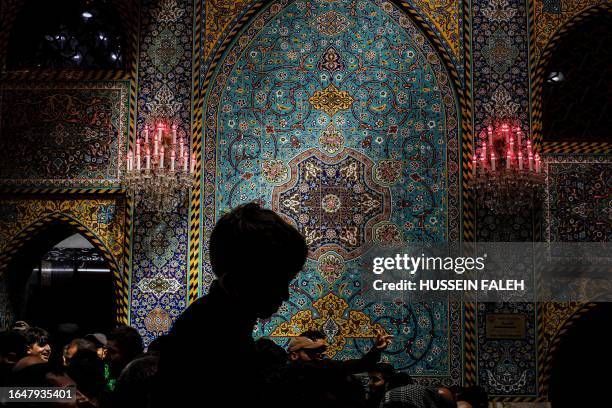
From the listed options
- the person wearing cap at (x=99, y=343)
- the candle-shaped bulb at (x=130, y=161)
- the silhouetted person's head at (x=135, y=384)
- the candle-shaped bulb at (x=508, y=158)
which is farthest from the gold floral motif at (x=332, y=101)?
the silhouetted person's head at (x=135, y=384)

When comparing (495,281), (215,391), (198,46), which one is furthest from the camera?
(198,46)

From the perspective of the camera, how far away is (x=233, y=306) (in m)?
1.65

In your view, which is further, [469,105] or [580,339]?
[580,339]

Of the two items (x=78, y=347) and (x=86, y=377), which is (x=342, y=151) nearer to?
(x=78, y=347)

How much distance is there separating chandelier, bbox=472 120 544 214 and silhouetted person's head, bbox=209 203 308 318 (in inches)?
281

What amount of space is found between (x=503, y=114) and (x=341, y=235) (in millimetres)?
2465

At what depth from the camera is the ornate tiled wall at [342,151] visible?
861cm

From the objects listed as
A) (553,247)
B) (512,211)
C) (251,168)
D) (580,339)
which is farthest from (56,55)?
(580,339)

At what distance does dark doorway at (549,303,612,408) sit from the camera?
10797 millimetres

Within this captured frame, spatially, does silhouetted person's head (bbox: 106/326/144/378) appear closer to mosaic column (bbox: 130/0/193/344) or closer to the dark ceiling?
mosaic column (bbox: 130/0/193/344)

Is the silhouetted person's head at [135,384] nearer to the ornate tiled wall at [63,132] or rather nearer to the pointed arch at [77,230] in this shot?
the pointed arch at [77,230]

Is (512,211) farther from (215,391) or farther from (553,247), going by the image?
(215,391)

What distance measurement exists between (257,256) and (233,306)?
0.41 feet

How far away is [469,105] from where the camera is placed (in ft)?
29.5
